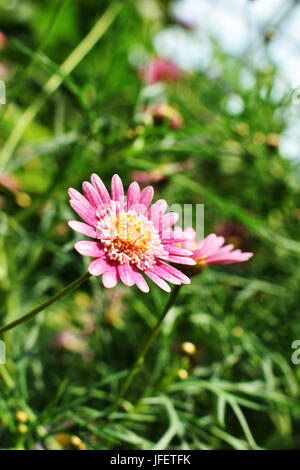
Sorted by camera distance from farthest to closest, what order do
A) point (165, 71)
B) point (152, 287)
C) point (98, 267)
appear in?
point (165, 71), point (152, 287), point (98, 267)

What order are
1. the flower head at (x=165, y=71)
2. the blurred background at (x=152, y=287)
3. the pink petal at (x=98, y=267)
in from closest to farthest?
the pink petal at (x=98, y=267), the blurred background at (x=152, y=287), the flower head at (x=165, y=71)

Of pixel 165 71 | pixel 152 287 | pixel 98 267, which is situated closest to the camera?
pixel 98 267

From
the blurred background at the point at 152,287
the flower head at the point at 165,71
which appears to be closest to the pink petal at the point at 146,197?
the blurred background at the point at 152,287

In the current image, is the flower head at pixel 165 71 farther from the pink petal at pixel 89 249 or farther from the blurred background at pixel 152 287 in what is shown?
the pink petal at pixel 89 249

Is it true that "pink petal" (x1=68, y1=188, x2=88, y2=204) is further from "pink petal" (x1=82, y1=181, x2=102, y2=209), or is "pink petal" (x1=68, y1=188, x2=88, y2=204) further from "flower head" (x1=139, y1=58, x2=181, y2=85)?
"flower head" (x1=139, y1=58, x2=181, y2=85)

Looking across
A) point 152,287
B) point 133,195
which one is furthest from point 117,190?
point 152,287

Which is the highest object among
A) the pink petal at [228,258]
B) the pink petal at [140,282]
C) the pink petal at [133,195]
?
the pink petal at [133,195]

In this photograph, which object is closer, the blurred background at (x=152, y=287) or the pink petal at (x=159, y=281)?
the pink petal at (x=159, y=281)

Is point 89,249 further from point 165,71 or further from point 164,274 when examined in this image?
point 165,71
